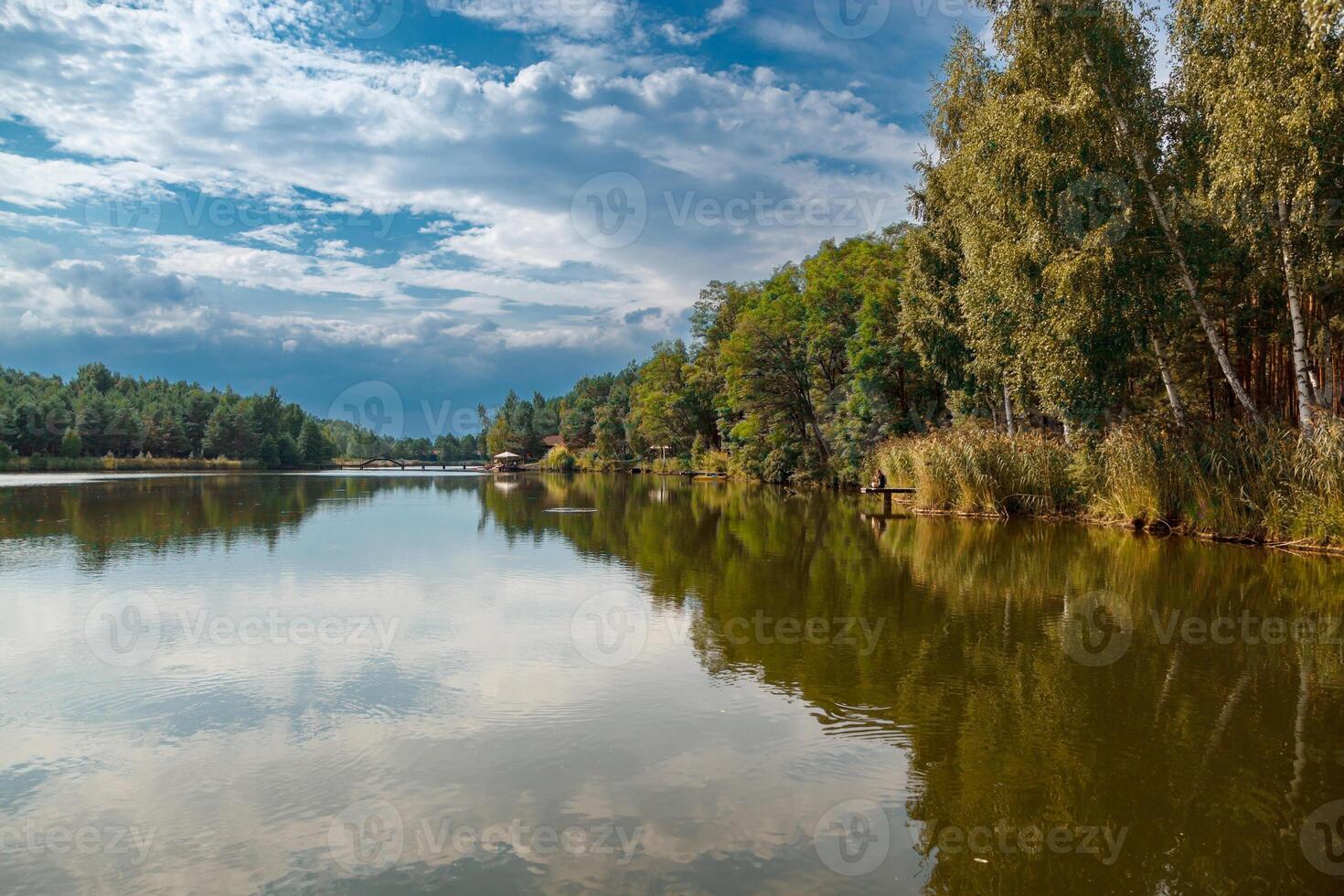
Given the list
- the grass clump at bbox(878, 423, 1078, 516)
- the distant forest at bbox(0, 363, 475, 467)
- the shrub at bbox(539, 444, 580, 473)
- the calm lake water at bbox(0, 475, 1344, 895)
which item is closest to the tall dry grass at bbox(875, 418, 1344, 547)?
the grass clump at bbox(878, 423, 1078, 516)

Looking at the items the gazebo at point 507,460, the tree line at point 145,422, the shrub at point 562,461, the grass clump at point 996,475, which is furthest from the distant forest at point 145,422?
the grass clump at point 996,475

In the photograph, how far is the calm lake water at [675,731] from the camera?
151 inches

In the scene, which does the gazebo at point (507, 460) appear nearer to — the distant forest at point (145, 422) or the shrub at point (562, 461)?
the shrub at point (562, 461)

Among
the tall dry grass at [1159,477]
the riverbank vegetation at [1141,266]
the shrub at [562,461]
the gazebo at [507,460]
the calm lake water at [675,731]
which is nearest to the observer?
the calm lake water at [675,731]

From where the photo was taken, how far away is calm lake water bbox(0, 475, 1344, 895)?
384 cm

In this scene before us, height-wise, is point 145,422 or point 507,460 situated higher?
point 145,422

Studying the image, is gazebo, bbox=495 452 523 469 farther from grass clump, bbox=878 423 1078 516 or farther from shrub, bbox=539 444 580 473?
grass clump, bbox=878 423 1078 516

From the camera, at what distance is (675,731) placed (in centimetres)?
562

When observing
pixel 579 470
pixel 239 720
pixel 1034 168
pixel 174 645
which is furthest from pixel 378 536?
pixel 579 470

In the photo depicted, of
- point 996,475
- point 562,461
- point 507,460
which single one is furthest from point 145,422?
point 996,475

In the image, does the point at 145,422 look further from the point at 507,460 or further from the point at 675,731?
the point at 675,731

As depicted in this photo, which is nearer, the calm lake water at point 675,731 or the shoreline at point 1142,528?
the calm lake water at point 675,731

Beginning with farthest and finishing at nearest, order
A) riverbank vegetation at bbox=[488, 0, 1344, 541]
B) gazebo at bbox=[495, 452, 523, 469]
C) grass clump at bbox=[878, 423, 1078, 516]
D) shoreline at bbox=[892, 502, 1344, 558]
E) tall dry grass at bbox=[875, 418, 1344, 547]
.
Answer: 1. gazebo at bbox=[495, 452, 523, 469]
2. grass clump at bbox=[878, 423, 1078, 516]
3. shoreline at bbox=[892, 502, 1344, 558]
4. tall dry grass at bbox=[875, 418, 1344, 547]
5. riverbank vegetation at bbox=[488, 0, 1344, 541]

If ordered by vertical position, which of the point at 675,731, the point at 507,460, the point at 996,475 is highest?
the point at 996,475
